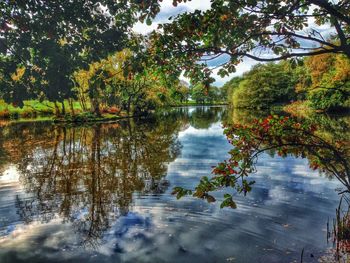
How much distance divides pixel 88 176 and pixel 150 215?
5441 millimetres

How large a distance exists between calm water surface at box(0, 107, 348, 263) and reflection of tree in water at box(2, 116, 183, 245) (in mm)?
47

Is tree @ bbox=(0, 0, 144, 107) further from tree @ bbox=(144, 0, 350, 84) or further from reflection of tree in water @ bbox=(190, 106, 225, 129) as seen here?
reflection of tree in water @ bbox=(190, 106, 225, 129)

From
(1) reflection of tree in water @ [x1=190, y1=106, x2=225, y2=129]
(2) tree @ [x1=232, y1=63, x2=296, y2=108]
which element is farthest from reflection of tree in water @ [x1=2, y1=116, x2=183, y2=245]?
(2) tree @ [x1=232, y1=63, x2=296, y2=108]

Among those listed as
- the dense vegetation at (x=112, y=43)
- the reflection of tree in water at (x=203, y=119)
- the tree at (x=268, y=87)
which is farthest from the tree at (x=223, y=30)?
the tree at (x=268, y=87)

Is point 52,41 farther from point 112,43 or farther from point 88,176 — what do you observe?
point 88,176

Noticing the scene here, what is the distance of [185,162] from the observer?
16641 mm

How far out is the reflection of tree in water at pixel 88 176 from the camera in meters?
9.24

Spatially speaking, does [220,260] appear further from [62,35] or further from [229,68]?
[62,35]

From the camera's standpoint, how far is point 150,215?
29.7 feet

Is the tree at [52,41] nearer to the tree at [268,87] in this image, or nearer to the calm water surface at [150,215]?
the calm water surface at [150,215]

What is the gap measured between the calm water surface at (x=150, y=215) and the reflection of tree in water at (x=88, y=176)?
0.15ft

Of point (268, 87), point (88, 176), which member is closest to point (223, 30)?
point (88, 176)

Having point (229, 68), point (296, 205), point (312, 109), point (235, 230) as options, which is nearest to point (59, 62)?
point (229, 68)

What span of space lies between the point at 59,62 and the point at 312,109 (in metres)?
59.3
